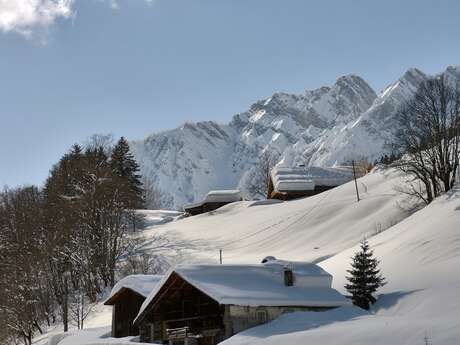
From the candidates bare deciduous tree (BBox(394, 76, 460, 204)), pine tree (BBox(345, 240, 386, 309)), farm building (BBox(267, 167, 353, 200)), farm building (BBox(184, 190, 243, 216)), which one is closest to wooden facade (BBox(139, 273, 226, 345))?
pine tree (BBox(345, 240, 386, 309))

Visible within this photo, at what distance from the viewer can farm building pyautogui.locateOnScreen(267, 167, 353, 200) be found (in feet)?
264

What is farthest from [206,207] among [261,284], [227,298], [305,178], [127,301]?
[227,298]

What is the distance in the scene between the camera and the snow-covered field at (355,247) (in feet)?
65.7

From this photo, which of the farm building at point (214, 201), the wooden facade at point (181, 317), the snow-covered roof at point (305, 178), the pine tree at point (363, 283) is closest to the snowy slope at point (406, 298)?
the pine tree at point (363, 283)

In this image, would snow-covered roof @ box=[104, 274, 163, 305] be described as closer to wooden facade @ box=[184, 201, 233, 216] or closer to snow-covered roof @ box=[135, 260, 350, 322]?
snow-covered roof @ box=[135, 260, 350, 322]

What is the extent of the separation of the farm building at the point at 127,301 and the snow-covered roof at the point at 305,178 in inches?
1860

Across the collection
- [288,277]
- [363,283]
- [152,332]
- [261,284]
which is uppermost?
[288,277]

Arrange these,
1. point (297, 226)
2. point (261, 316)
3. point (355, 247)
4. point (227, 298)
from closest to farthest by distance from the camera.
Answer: point (227, 298) < point (261, 316) < point (355, 247) < point (297, 226)

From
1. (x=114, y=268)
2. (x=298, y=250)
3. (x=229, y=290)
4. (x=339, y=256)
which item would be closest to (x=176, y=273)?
(x=229, y=290)

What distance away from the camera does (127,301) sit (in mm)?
34125

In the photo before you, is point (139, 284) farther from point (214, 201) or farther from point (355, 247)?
point (214, 201)

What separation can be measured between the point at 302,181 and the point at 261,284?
180 feet

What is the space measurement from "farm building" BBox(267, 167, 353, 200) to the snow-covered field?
510 centimetres

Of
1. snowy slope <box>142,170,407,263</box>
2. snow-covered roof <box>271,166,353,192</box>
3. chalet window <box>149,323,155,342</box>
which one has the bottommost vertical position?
chalet window <box>149,323,155,342</box>
